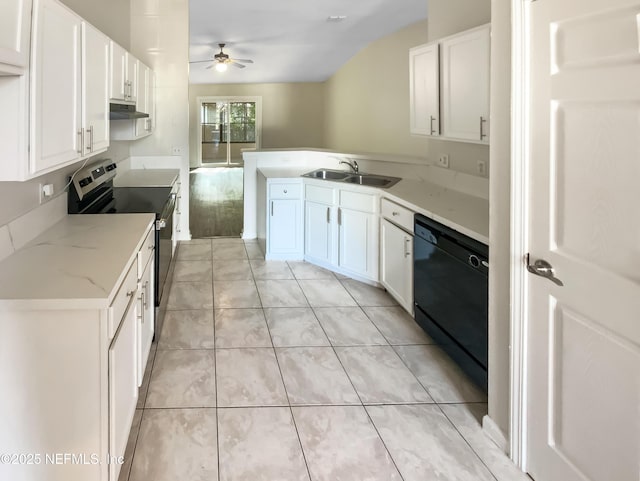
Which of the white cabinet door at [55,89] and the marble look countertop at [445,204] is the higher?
the white cabinet door at [55,89]

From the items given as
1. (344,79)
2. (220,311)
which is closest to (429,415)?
(220,311)

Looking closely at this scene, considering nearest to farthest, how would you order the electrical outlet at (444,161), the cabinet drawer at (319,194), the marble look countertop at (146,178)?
the electrical outlet at (444,161) → the marble look countertop at (146,178) → the cabinet drawer at (319,194)

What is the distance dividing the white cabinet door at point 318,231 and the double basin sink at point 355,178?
31cm

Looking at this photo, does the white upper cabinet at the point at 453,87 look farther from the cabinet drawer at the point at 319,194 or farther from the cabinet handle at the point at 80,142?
the cabinet handle at the point at 80,142

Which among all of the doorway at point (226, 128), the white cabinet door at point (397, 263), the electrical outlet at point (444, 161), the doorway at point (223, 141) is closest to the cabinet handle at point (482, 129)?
the white cabinet door at point (397, 263)

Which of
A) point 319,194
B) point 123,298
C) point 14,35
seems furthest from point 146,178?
point 14,35

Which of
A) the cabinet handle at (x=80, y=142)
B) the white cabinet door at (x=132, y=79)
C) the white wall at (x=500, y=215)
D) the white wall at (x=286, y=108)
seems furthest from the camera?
the white wall at (x=286, y=108)

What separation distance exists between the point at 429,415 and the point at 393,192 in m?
1.95

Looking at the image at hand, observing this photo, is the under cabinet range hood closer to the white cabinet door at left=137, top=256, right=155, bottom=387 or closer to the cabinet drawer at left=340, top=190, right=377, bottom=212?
the white cabinet door at left=137, top=256, right=155, bottom=387

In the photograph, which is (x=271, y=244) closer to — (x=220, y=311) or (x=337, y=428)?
(x=220, y=311)

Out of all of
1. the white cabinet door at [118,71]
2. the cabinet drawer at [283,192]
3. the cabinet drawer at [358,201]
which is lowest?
the cabinet drawer at [358,201]

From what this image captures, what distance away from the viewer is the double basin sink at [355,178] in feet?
16.0

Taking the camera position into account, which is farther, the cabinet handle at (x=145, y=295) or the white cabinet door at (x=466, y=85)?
the white cabinet door at (x=466, y=85)

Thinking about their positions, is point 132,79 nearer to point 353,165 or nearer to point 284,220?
point 284,220
